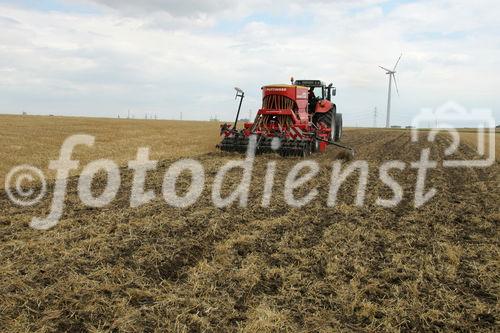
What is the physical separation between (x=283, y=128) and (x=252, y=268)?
1084cm

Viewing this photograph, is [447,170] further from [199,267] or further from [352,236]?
[199,267]

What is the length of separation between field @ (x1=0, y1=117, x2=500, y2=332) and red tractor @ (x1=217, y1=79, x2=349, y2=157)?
6.31 meters

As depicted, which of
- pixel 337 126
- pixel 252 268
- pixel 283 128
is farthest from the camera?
pixel 337 126

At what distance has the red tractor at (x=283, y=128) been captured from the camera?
1499cm

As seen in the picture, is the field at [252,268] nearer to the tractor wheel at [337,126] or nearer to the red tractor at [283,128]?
the red tractor at [283,128]

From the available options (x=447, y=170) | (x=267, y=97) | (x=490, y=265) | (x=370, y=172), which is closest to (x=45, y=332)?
(x=490, y=265)

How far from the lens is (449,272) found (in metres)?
5.25

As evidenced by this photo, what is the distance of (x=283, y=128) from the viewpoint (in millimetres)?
15758

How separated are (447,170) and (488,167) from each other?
223 cm

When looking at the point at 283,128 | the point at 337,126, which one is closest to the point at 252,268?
the point at 283,128

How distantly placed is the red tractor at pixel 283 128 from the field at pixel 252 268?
631 centimetres

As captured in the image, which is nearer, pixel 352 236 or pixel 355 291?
pixel 355 291

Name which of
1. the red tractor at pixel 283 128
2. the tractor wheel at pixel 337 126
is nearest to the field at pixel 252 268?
the red tractor at pixel 283 128

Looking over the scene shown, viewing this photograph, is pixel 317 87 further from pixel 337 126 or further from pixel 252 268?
pixel 252 268
